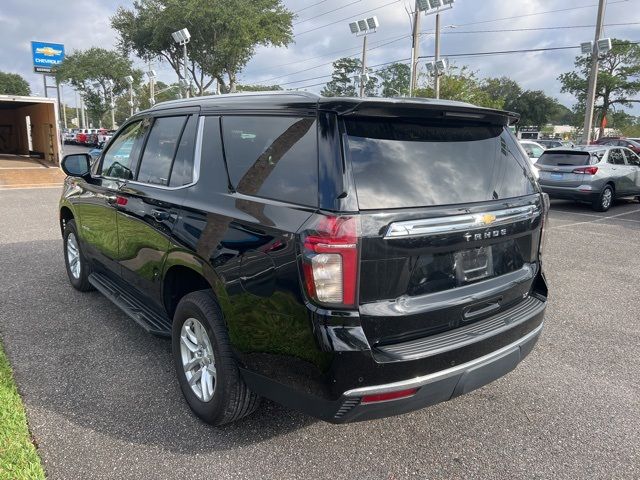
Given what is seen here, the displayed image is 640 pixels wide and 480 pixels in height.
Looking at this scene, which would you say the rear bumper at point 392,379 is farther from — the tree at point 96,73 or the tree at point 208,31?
the tree at point 96,73

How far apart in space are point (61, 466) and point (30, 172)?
18.0m

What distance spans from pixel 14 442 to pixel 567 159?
12824mm

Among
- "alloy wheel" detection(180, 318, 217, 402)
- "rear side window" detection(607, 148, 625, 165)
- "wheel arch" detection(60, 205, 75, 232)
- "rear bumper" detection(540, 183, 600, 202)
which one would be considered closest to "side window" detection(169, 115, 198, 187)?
"alloy wheel" detection(180, 318, 217, 402)

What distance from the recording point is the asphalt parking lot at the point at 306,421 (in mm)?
2598

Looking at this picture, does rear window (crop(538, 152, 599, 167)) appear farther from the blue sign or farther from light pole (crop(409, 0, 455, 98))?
the blue sign

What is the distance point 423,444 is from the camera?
9.17ft

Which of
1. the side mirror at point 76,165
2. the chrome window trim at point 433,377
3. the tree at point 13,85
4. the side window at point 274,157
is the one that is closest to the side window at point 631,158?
the chrome window trim at point 433,377

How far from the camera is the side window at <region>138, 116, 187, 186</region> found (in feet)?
11.1

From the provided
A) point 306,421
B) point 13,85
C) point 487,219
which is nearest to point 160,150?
point 306,421

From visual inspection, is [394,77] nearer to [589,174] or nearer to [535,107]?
[535,107]

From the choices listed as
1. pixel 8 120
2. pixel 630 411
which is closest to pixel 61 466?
pixel 630 411

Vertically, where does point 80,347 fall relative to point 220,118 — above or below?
below

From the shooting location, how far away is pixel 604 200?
12.1 meters

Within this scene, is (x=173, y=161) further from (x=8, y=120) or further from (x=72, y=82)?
(x=72, y=82)
